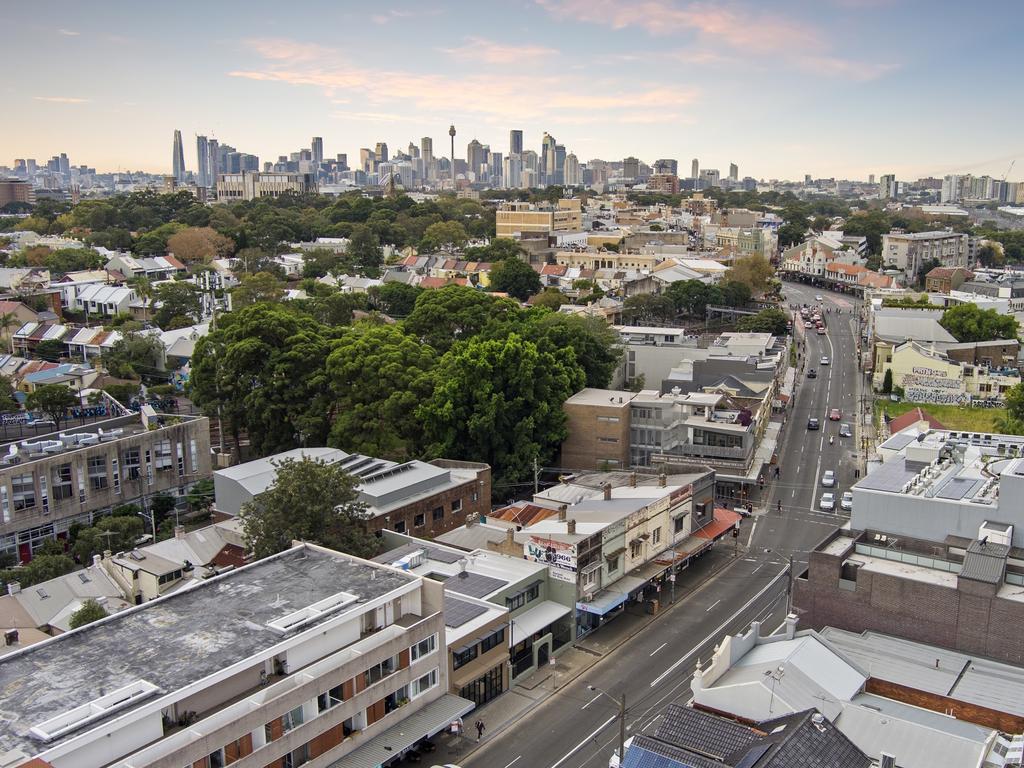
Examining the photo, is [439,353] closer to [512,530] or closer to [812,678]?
[512,530]

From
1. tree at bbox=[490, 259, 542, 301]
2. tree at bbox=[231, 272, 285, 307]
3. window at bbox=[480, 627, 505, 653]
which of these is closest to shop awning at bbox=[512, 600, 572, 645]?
window at bbox=[480, 627, 505, 653]

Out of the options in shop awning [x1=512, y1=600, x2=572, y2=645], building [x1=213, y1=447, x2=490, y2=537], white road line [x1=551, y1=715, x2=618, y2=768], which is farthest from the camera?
building [x1=213, y1=447, x2=490, y2=537]

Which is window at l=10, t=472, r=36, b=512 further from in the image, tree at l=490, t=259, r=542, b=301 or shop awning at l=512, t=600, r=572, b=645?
tree at l=490, t=259, r=542, b=301

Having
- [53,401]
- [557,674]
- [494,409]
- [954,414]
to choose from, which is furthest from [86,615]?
[954,414]

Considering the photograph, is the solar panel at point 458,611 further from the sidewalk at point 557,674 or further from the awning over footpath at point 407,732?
the sidewalk at point 557,674

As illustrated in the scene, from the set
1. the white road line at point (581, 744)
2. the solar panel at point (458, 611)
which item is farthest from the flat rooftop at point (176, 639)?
the white road line at point (581, 744)
